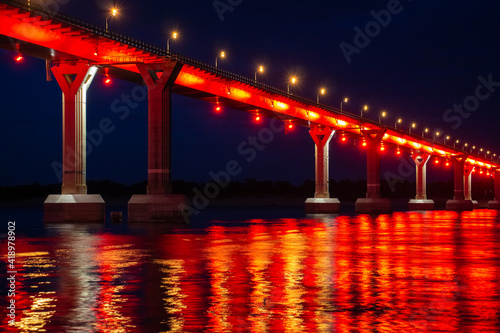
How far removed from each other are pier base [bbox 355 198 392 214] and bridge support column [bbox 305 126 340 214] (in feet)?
24.8

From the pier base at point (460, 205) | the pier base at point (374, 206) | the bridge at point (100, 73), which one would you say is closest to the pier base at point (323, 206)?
the pier base at point (374, 206)

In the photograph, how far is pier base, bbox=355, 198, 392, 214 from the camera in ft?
387

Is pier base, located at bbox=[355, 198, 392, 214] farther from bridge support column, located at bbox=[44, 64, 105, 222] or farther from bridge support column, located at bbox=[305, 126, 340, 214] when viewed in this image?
bridge support column, located at bbox=[44, 64, 105, 222]

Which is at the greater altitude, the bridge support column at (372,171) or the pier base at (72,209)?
the bridge support column at (372,171)

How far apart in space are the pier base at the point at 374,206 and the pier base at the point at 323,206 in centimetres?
827

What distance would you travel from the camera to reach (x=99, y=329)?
40.8ft

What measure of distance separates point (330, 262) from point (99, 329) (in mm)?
13811

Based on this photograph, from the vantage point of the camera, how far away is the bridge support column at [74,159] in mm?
62781

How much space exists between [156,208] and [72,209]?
22.2ft

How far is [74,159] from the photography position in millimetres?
64625

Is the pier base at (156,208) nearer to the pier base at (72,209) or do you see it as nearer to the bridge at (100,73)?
the bridge at (100,73)

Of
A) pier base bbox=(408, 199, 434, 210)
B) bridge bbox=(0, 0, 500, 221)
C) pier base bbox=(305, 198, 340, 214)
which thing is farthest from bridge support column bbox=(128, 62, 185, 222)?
pier base bbox=(408, 199, 434, 210)

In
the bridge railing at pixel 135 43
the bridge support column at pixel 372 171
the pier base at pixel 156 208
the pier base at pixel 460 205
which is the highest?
the bridge railing at pixel 135 43

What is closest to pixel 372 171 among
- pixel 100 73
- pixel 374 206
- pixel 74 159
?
pixel 374 206
